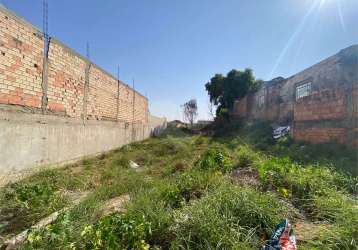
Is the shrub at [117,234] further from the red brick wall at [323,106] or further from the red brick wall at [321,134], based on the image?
the red brick wall at [323,106]

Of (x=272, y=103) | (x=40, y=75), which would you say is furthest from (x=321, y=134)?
(x=40, y=75)

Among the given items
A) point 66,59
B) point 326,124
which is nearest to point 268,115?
point 326,124

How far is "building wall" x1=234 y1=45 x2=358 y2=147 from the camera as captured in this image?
20.3 ft

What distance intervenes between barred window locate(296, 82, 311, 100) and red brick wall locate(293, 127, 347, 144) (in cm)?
279

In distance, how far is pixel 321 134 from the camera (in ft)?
23.3

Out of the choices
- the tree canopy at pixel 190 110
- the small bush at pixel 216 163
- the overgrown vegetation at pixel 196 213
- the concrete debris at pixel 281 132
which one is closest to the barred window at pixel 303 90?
the concrete debris at pixel 281 132

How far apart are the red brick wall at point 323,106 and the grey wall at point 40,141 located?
24.3 feet

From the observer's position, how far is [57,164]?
530cm

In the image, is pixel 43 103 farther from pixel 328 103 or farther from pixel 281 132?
pixel 281 132

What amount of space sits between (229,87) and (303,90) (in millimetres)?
→ 12010

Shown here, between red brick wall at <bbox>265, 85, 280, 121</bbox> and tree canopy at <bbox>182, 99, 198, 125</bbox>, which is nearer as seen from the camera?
red brick wall at <bbox>265, 85, 280, 121</bbox>

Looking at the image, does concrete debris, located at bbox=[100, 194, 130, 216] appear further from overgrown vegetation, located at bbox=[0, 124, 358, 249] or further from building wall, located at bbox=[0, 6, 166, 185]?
building wall, located at bbox=[0, 6, 166, 185]

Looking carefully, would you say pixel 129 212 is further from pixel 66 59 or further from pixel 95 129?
pixel 95 129

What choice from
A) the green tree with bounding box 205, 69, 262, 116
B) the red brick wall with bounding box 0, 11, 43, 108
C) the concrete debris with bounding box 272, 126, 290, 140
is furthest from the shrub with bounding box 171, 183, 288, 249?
the green tree with bounding box 205, 69, 262, 116
